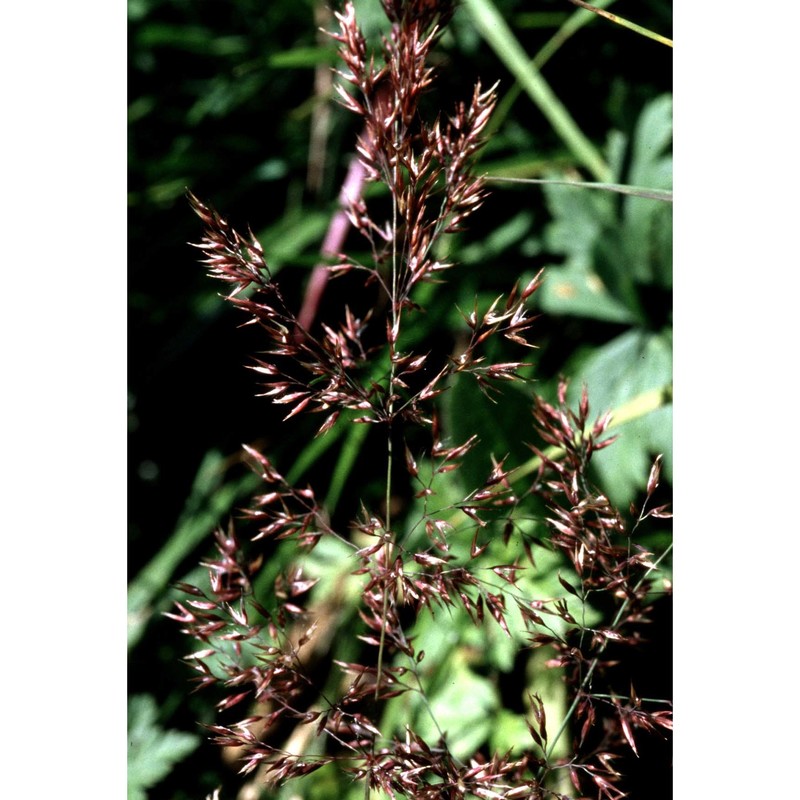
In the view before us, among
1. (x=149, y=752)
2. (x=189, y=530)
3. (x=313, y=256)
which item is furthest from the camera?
(x=189, y=530)

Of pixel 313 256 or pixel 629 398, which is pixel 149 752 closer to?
pixel 313 256

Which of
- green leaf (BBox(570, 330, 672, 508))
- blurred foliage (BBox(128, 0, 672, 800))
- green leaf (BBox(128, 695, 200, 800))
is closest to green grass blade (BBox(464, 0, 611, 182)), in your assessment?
blurred foliage (BBox(128, 0, 672, 800))

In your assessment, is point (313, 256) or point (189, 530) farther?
point (189, 530)

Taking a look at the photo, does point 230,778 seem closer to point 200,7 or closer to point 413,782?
→ point 413,782

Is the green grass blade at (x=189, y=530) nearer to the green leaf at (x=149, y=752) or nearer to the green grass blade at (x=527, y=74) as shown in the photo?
the green leaf at (x=149, y=752)

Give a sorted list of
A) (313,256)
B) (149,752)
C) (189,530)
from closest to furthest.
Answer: (149,752) < (313,256) < (189,530)

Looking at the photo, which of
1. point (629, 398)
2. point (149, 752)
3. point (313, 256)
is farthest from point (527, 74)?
point (149, 752)

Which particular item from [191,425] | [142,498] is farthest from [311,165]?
[142,498]

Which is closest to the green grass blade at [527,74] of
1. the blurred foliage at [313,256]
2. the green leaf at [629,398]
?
the blurred foliage at [313,256]
